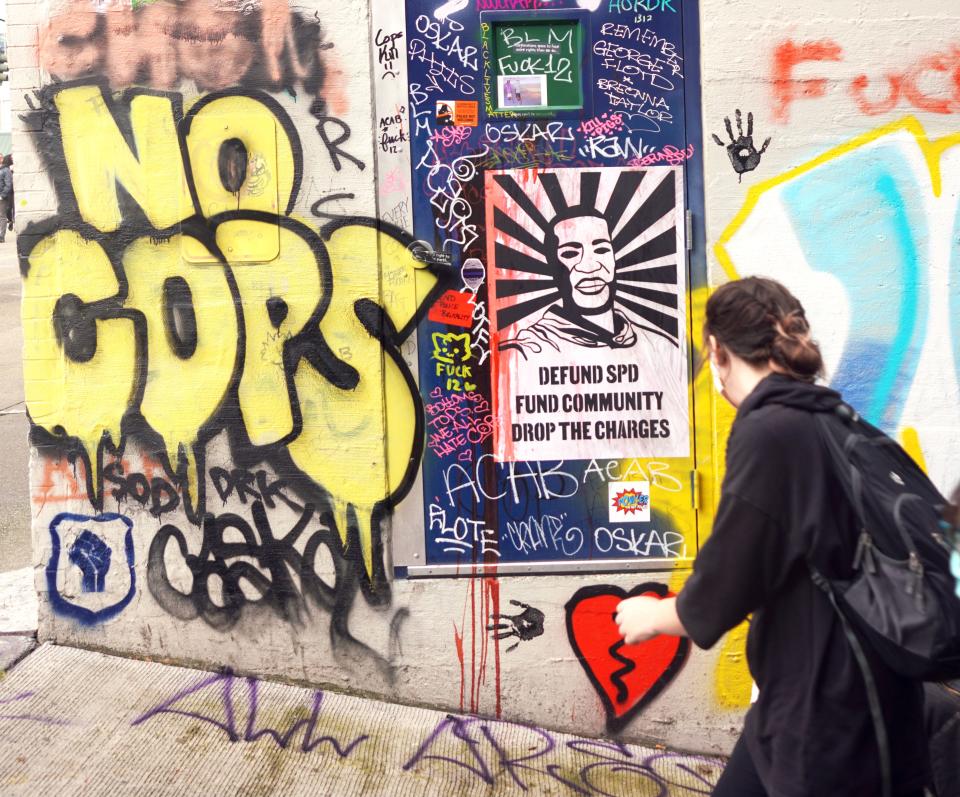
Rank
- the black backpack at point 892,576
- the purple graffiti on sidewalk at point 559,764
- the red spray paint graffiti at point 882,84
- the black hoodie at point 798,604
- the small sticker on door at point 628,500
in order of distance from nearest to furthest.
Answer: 1. the black backpack at point 892,576
2. the black hoodie at point 798,604
3. the purple graffiti on sidewalk at point 559,764
4. the red spray paint graffiti at point 882,84
5. the small sticker on door at point 628,500

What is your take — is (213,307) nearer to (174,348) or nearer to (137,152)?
(174,348)

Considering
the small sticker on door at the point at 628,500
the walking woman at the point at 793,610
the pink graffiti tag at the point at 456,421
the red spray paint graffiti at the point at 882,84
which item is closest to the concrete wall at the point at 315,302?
the red spray paint graffiti at the point at 882,84

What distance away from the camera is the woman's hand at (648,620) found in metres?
→ 2.36

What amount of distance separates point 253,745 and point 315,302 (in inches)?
Result: 66.8

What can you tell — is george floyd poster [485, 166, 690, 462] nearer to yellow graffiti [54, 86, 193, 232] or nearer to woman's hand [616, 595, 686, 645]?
yellow graffiti [54, 86, 193, 232]

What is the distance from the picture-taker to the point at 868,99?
14.3 ft

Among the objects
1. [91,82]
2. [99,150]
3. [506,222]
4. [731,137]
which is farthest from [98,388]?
[731,137]

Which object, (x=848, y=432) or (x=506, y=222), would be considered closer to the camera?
(x=848, y=432)

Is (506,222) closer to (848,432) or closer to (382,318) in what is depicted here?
(382,318)

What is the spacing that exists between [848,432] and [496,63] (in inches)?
101

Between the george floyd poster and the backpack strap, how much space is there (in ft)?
7.22

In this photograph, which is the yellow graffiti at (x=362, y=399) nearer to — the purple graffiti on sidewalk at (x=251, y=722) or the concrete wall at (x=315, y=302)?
the concrete wall at (x=315, y=302)

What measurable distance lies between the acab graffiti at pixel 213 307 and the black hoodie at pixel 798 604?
2287mm

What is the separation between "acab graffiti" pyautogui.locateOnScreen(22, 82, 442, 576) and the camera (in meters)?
4.37
